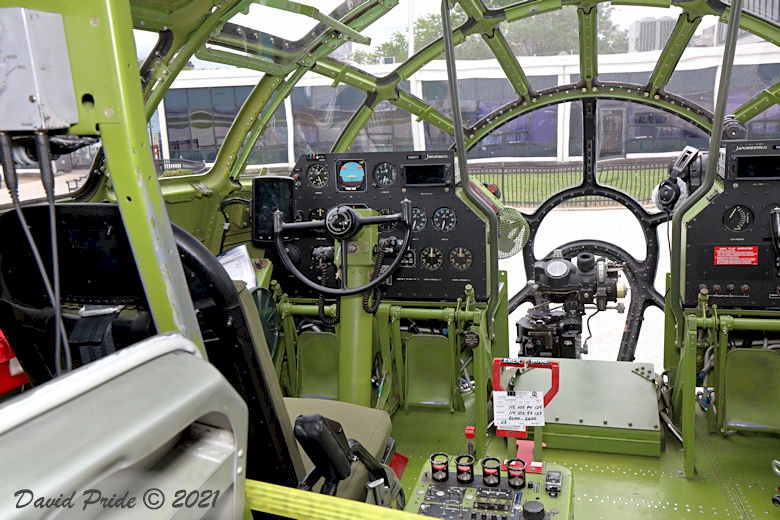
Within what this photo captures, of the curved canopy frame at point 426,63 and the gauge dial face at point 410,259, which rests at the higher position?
the curved canopy frame at point 426,63

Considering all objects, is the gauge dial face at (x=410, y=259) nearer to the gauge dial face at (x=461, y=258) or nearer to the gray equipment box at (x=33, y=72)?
the gauge dial face at (x=461, y=258)

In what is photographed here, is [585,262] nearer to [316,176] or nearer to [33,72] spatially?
[316,176]

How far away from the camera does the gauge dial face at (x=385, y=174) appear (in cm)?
440

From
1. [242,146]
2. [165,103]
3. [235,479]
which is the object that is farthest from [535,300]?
[235,479]

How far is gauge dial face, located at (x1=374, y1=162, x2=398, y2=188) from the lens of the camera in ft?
14.4

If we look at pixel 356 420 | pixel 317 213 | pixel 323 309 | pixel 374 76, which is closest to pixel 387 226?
pixel 317 213

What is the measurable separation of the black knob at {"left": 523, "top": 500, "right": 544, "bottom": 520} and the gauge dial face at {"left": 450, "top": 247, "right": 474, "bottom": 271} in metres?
2.30

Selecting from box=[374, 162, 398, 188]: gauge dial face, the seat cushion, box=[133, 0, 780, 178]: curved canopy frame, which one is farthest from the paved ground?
the seat cushion

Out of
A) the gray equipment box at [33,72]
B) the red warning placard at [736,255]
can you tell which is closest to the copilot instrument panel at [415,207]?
the red warning placard at [736,255]

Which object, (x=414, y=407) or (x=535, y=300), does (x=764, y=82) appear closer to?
(x=535, y=300)

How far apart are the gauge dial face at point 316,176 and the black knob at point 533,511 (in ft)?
9.65

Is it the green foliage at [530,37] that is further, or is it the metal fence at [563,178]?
the metal fence at [563,178]

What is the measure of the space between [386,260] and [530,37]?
8.56 feet

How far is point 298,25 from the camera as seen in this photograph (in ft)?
14.8
